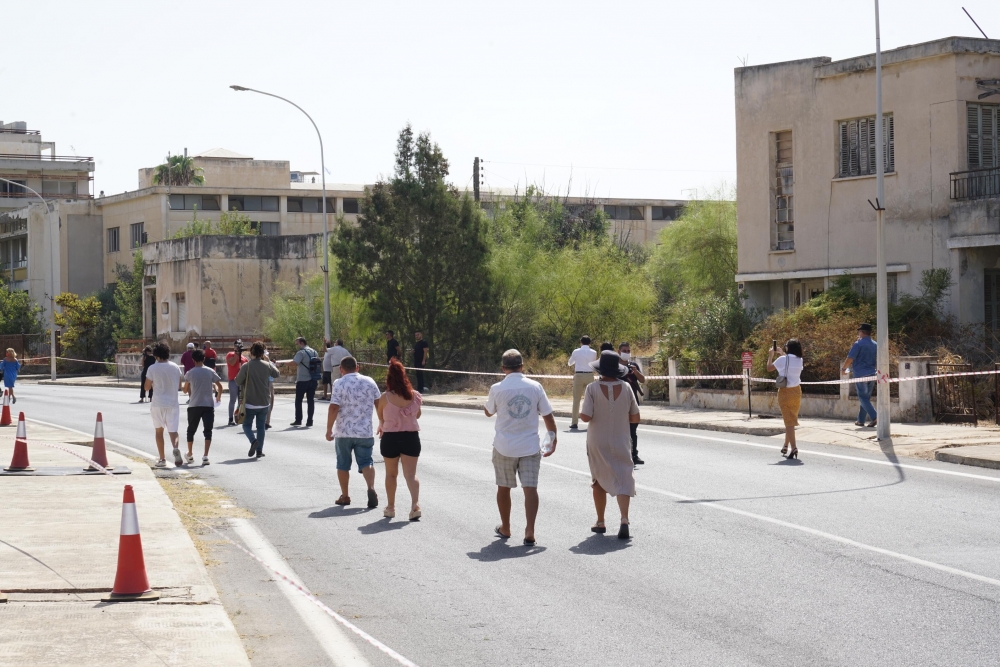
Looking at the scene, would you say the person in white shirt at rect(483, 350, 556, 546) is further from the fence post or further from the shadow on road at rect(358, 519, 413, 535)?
the fence post

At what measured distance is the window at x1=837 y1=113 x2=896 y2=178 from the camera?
28.3m

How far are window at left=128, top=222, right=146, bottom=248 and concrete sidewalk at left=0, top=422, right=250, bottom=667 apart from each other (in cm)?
6174

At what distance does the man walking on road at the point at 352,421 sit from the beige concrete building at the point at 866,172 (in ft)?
55.2

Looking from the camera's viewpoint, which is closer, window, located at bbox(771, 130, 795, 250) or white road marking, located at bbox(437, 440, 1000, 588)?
white road marking, located at bbox(437, 440, 1000, 588)

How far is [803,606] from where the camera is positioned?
820 cm

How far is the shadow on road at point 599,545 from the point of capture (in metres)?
10.5

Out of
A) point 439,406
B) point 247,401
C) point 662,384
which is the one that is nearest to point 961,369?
point 662,384

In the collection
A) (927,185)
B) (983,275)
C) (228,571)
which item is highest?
(927,185)

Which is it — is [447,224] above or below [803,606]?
above

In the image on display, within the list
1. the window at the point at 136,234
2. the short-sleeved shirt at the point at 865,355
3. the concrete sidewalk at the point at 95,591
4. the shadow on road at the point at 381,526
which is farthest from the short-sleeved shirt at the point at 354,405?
the window at the point at 136,234

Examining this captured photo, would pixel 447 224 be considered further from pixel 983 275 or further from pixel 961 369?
pixel 961 369

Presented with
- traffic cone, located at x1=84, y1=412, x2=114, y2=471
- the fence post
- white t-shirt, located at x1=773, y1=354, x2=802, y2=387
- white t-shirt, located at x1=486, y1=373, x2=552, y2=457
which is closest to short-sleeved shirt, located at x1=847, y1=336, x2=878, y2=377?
white t-shirt, located at x1=773, y1=354, x2=802, y2=387

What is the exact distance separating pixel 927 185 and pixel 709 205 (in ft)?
54.2

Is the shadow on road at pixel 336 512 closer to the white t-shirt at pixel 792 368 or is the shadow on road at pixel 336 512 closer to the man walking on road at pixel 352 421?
the man walking on road at pixel 352 421
